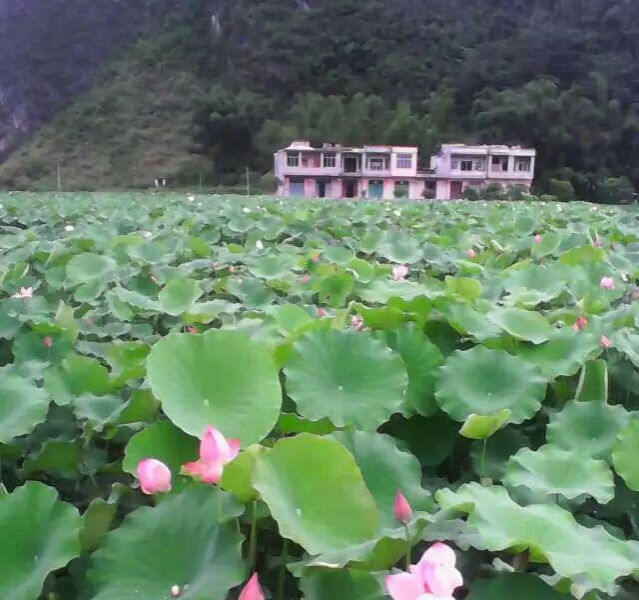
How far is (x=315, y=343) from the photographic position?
79 cm

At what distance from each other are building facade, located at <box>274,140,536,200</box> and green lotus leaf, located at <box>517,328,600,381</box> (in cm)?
2527

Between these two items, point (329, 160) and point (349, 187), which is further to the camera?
point (329, 160)

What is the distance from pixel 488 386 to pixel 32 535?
1.60ft

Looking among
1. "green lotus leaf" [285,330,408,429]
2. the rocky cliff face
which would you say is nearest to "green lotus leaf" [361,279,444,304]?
"green lotus leaf" [285,330,408,429]

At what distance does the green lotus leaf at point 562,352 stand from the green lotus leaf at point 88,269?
1147 mm

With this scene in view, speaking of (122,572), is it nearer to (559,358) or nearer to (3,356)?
(559,358)

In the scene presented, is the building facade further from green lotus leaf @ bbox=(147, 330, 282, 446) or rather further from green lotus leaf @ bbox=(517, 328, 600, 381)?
green lotus leaf @ bbox=(147, 330, 282, 446)

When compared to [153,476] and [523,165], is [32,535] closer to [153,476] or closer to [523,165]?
[153,476]

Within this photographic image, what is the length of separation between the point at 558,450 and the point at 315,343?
268 millimetres

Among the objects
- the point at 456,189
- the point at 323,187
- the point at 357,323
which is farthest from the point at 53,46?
the point at 357,323

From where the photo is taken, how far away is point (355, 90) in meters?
42.9

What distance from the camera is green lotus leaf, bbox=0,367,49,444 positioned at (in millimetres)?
717

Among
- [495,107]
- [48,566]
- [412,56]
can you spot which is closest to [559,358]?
[48,566]

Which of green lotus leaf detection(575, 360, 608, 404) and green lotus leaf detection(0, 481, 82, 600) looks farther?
green lotus leaf detection(575, 360, 608, 404)
